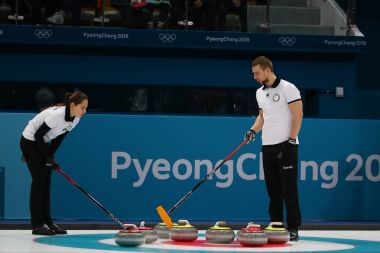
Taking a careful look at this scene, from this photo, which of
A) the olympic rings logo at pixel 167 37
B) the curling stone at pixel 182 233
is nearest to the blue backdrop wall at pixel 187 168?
the curling stone at pixel 182 233

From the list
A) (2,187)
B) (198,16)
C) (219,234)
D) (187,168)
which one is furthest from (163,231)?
(198,16)

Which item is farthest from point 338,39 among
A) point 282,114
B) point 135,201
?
point 282,114

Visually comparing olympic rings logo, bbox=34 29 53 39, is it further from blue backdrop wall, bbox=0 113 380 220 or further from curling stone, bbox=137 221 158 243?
curling stone, bbox=137 221 158 243

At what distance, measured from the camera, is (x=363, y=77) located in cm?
2070

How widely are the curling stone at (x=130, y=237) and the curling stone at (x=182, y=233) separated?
0.42 metres

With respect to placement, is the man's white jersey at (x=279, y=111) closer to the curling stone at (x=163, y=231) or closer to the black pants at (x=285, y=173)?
the black pants at (x=285, y=173)

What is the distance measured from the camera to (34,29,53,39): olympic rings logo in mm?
16141

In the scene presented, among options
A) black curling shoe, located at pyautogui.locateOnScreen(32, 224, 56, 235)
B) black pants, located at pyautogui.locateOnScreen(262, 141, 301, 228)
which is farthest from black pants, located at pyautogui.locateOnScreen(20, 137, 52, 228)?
black pants, located at pyautogui.locateOnScreen(262, 141, 301, 228)

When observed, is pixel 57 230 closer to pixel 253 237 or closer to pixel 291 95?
pixel 253 237

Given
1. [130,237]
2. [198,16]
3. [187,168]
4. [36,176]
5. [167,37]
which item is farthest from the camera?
[198,16]

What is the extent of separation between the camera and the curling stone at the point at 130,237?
8578mm

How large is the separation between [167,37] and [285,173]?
757cm

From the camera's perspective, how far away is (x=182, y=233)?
353 inches

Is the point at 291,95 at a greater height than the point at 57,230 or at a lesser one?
greater
